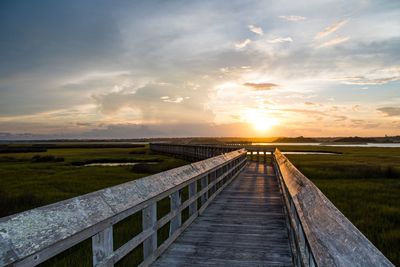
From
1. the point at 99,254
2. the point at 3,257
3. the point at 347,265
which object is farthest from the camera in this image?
the point at 99,254

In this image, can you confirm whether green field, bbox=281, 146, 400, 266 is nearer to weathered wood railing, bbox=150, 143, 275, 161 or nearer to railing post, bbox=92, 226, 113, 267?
weathered wood railing, bbox=150, 143, 275, 161

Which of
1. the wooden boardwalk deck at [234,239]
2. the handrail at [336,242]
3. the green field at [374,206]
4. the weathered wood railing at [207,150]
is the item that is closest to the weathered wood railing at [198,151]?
the weathered wood railing at [207,150]

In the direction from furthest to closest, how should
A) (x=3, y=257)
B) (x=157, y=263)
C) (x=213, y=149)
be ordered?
(x=213, y=149)
(x=157, y=263)
(x=3, y=257)

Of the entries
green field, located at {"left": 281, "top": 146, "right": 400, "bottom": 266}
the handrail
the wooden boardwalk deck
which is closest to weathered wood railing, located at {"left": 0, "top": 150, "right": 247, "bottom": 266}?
the wooden boardwalk deck

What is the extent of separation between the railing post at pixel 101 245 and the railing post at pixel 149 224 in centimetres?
120

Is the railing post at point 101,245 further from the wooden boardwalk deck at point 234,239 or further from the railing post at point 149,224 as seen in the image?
the wooden boardwalk deck at point 234,239

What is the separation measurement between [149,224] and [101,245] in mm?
1406

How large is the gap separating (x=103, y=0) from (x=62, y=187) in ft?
37.1

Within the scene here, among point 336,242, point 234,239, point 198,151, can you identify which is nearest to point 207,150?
point 198,151

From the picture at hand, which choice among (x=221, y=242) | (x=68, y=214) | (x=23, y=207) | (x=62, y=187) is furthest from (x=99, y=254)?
(x=62, y=187)

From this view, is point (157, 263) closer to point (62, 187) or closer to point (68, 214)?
point (68, 214)

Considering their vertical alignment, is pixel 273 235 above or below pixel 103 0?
below

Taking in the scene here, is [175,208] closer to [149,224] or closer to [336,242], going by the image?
[149,224]

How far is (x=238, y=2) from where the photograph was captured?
14.1 meters
